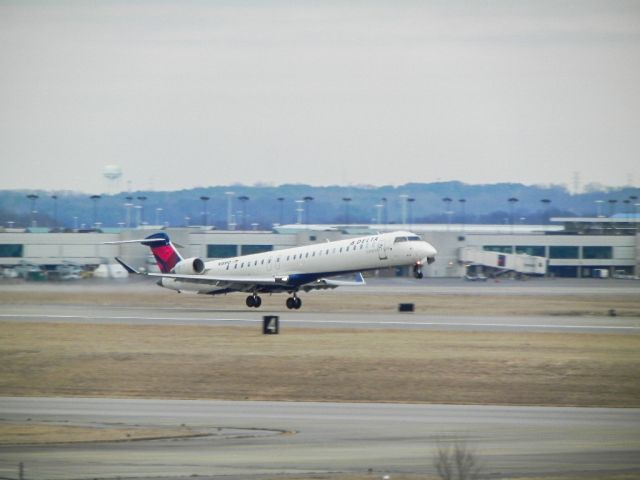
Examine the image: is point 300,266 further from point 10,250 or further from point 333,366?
point 10,250

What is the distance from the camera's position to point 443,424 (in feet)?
90.3

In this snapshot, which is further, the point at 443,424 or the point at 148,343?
the point at 148,343

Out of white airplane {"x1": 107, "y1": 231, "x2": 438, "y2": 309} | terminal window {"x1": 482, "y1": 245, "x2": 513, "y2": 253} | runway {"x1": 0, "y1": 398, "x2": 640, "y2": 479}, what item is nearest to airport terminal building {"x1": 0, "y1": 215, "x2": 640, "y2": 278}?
terminal window {"x1": 482, "y1": 245, "x2": 513, "y2": 253}

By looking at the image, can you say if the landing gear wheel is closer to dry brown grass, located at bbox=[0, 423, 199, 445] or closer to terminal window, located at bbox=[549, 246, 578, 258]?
dry brown grass, located at bbox=[0, 423, 199, 445]

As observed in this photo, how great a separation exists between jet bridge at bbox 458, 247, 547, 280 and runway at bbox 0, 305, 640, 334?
53787 millimetres

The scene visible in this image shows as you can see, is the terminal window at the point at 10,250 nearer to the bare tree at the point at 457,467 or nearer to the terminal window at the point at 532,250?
the terminal window at the point at 532,250

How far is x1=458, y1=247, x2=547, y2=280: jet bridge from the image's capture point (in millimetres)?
113375

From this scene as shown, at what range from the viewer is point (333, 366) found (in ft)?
126

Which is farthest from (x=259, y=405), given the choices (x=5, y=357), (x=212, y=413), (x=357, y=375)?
(x=5, y=357)

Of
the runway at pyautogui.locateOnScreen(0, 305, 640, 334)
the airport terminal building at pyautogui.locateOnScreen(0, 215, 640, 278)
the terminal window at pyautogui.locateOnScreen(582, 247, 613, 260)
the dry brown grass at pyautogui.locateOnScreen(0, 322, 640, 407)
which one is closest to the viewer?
the dry brown grass at pyautogui.locateOnScreen(0, 322, 640, 407)

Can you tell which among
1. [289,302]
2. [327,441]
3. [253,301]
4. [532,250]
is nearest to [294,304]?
[289,302]

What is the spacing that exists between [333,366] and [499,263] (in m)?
78.2

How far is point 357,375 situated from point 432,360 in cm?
391

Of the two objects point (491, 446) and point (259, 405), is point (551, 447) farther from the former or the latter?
point (259, 405)
